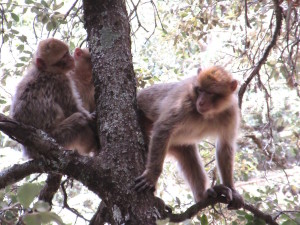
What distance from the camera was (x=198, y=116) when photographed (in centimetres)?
377

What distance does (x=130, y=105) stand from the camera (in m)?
2.82

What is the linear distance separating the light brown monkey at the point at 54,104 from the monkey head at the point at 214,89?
1064 millimetres

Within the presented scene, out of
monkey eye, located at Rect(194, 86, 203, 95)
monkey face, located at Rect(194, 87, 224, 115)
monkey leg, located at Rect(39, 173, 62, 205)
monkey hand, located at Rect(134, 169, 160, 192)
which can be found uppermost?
monkey eye, located at Rect(194, 86, 203, 95)

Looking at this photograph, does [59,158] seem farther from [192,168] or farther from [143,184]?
[192,168]

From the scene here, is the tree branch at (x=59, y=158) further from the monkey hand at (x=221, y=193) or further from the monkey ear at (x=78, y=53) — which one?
the monkey ear at (x=78, y=53)

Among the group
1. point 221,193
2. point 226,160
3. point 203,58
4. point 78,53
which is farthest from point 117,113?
point 203,58

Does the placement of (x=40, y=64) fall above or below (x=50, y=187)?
above

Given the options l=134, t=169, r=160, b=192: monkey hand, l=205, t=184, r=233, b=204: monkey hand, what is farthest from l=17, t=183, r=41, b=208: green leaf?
l=205, t=184, r=233, b=204: monkey hand

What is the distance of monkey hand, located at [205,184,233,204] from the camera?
3.31m

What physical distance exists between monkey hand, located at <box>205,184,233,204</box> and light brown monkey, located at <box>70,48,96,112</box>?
1.50 metres

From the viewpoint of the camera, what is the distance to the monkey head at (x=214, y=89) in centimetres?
368

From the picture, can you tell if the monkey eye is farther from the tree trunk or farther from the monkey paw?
the monkey paw

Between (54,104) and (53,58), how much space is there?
547mm

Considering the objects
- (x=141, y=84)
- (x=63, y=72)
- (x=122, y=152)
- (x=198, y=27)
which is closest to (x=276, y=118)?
(x=198, y=27)
